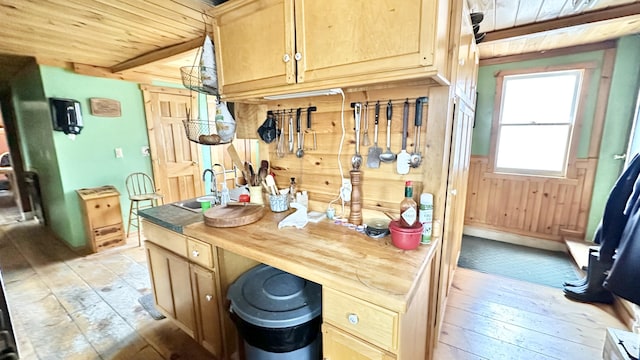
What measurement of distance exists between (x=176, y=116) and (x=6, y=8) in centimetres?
217

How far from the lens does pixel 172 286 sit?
176 cm

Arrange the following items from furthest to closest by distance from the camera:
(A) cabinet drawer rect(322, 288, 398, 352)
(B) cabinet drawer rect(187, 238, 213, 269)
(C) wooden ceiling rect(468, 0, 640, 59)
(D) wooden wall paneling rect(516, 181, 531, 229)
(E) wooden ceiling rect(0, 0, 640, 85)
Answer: (D) wooden wall paneling rect(516, 181, 531, 229) < (C) wooden ceiling rect(468, 0, 640, 59) < (E) wooden ceiling rect(0, 0, 640, 85) < (B) cabinet drawer rect(187, 238, 213, 269) < (A) cabinet drawer rect(322, 288, 398, 352)

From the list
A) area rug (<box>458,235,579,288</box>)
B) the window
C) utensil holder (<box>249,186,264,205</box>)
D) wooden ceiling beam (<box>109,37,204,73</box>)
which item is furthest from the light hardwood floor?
wooden ceiling beam (<box>109,37,204,73</box>)

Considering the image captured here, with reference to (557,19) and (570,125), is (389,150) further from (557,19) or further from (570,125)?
(570,125)

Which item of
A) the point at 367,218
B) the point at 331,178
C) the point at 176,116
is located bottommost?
the point at 367,218

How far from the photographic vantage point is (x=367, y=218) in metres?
1.60

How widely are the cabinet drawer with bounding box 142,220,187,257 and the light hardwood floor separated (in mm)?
712

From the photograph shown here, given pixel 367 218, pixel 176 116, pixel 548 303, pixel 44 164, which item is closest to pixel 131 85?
pixel 176 116

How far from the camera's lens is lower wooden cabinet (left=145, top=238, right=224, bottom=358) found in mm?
1521

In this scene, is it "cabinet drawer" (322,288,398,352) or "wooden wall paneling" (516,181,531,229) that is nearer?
"cabinet drawer" (322,288,398,352)

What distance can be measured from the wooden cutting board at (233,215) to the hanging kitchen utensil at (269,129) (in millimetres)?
489

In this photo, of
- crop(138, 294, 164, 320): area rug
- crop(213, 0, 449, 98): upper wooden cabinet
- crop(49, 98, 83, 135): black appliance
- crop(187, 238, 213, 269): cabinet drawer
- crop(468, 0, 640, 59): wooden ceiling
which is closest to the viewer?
crop(213, 0, 449, 98): upper wooden cabinet

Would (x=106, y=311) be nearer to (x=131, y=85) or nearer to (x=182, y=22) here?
(x=182, y=22)

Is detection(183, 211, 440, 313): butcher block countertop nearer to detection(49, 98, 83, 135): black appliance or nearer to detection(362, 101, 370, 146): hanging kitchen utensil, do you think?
detection(362, 101, 370, 146): hanging kitchen utensil
